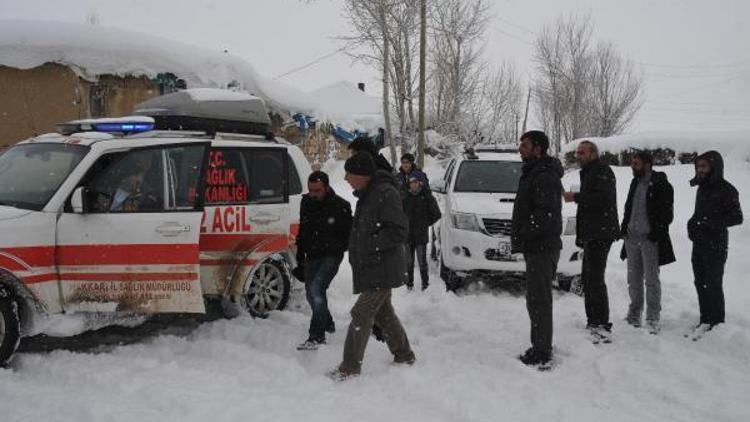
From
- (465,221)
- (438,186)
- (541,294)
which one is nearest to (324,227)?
(541,294)

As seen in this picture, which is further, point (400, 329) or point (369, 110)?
point (369, 110)

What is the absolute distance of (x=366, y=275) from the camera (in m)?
4.50

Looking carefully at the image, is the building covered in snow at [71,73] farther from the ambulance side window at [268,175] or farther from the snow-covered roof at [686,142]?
the snow-covered roof at [686,142]

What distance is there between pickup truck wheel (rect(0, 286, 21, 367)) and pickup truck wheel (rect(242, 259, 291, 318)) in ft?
6.81

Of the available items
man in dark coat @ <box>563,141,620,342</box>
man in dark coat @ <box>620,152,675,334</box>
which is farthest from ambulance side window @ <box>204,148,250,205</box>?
man in dark coat @ <box>620,152,675,334</box>

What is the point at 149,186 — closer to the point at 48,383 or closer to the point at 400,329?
the point at 48,383

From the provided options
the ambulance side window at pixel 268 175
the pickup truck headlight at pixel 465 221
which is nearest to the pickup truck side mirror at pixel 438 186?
the pickup truck headlight at pixel 465 221

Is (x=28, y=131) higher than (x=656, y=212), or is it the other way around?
(x=28, y=131)

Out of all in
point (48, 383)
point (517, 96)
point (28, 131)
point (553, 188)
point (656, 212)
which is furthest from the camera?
point (517, 96)

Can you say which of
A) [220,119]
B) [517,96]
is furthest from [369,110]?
[220,119]

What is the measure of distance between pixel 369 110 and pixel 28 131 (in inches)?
1434

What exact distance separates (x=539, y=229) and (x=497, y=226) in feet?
8.74

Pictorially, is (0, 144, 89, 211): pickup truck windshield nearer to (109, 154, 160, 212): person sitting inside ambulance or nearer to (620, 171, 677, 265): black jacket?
(109, 154, 160, 212): person sitting inside ambulance

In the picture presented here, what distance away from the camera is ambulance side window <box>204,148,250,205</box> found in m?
5.89
